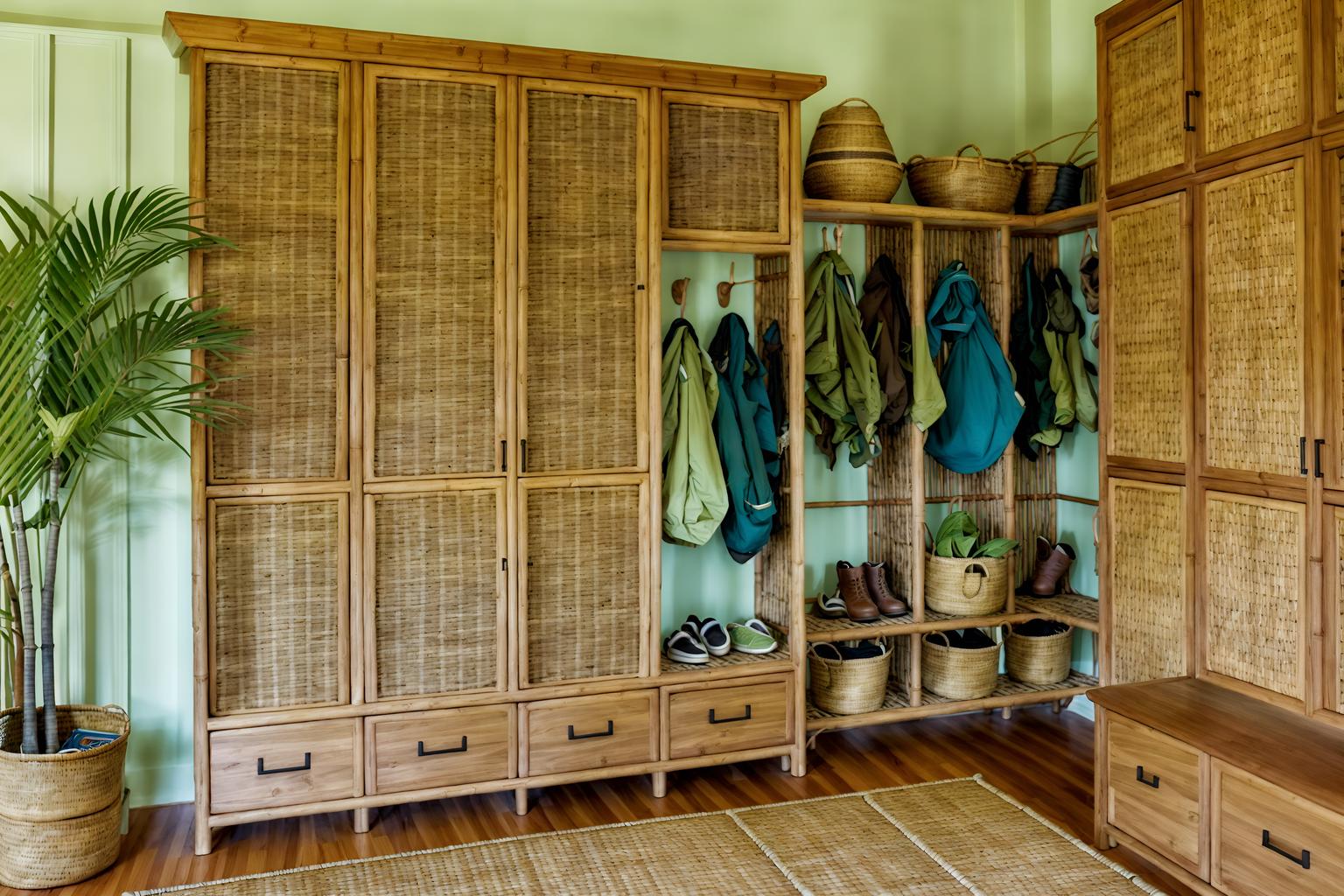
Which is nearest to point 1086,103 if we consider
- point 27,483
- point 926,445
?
point 926,445

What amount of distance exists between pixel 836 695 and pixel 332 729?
5.70 ft

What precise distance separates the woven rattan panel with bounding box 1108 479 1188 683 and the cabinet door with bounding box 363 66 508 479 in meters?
1.94

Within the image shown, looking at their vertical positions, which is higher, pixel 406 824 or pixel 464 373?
pixel 464 373

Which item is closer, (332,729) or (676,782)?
(332,729)

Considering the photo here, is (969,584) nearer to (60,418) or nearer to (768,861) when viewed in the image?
(768,861)

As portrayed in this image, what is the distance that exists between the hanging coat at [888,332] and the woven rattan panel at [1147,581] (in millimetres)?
837

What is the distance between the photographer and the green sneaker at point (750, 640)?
3539mm

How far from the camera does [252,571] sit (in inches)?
116

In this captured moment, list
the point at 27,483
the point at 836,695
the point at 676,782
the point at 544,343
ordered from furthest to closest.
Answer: the point at 836,695, the point at 676,782, the point at 544,343, the point at 27,483

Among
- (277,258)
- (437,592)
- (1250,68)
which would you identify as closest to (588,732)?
(437,592)

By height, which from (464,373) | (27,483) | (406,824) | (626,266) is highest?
(626,266)

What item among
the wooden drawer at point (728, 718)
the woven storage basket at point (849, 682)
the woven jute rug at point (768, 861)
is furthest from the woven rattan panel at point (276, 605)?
the woven storage basket at point (849, 682)

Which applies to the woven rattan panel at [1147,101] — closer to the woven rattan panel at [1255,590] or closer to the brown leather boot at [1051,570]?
the woven rattan panel at [1255,590]

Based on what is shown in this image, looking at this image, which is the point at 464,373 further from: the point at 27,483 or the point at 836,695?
the point at 836,695
